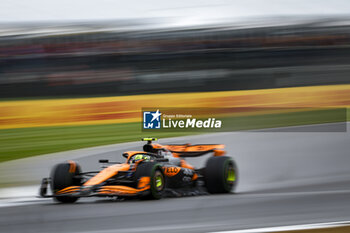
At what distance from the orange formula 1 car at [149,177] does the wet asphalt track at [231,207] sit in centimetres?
11

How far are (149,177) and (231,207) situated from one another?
0.70 metres

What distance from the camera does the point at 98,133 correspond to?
862cm

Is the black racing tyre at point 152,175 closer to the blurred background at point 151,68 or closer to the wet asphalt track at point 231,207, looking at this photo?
the wet asphalt track at point 231,207

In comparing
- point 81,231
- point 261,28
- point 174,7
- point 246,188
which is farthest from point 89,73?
point 81,231

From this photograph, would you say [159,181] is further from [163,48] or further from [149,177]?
[163,48]

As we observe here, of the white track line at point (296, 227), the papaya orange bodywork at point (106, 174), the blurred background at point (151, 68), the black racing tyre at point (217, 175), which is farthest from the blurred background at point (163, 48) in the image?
the white track line at point (296, 227)

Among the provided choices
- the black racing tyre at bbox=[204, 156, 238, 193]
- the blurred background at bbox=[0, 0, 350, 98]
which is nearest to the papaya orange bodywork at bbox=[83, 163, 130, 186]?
the black racing tyre at bbox=[204, 156, 238, 193]

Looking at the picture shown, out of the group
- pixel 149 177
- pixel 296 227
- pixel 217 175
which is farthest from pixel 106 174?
pixel 296 227

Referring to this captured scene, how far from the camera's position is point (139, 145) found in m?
6.75

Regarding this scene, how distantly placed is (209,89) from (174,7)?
2542mm

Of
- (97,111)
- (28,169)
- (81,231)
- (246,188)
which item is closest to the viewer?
(81,231)

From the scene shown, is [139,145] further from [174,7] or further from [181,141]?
[174,7]

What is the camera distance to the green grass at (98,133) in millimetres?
7930

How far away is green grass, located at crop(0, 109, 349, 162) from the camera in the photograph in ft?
26.0
